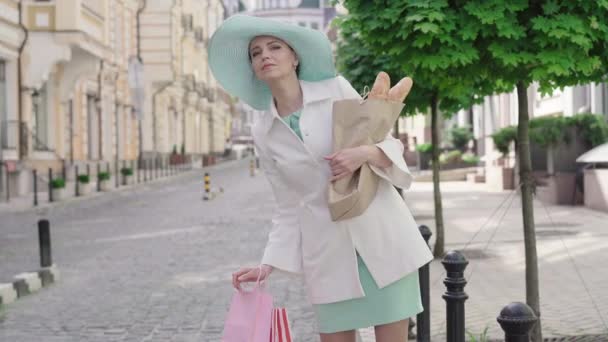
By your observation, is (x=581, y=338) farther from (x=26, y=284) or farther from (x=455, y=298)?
(x=26, y=284)

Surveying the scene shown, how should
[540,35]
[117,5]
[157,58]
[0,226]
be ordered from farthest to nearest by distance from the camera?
[157,58] < [117,5] < [0,226] < [540,35]

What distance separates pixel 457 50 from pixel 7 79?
76.6ft

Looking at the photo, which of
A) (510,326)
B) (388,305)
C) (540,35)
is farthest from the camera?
(540,35)

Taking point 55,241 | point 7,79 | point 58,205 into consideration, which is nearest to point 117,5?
point 7,79

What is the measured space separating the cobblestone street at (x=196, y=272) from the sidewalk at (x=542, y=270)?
0.01 meters

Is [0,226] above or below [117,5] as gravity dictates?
below

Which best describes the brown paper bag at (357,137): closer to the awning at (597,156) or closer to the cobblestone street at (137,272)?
the cobblestone street at (137,272)

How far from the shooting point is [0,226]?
16.6 meters

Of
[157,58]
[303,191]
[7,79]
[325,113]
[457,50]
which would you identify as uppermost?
[157,58]

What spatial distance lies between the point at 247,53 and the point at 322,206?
2.55ft

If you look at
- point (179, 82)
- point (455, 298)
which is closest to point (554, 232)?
point (455, 298)

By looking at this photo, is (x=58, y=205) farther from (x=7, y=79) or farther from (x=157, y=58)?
(x=157, y=58)

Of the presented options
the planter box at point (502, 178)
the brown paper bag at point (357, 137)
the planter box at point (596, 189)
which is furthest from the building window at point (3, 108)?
the brown paper bag at point (357, 137)

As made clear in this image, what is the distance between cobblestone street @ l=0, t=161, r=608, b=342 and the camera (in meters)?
6.93
